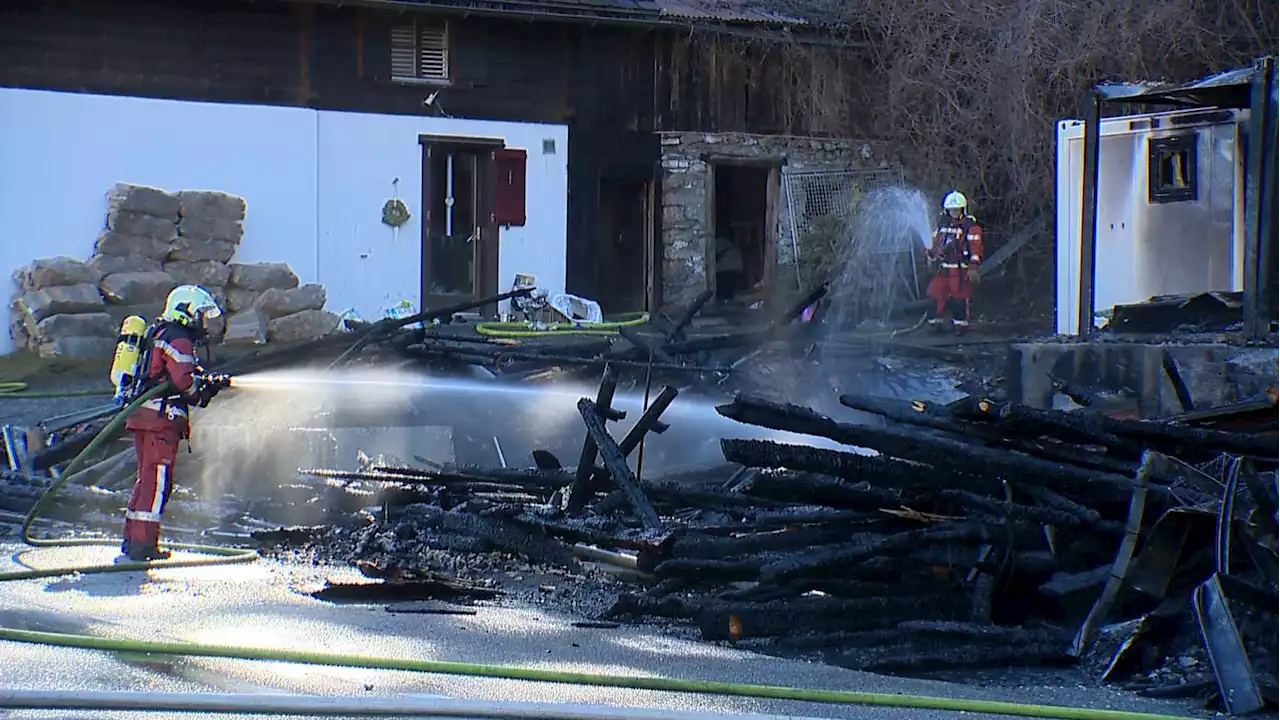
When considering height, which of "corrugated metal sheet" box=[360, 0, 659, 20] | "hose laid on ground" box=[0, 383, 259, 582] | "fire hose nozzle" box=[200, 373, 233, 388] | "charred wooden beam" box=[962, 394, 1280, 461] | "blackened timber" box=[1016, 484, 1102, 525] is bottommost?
"hose laid on ground" box=[0, 383, 259, 582]

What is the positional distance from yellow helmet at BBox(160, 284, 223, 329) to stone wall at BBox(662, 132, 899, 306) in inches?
536

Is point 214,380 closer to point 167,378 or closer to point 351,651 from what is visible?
point 167,378

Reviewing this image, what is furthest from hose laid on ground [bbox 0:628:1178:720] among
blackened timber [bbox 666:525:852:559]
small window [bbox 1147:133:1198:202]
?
small window [bbox 1147:133:1198:202]

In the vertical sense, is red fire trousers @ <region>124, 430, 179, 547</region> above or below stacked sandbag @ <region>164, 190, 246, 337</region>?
below

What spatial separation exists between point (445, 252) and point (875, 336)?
6736mm

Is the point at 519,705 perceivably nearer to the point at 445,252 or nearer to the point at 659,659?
the point at 659,659

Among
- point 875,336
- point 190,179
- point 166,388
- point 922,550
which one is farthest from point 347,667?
point 190,179

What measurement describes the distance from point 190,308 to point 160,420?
0.69 m

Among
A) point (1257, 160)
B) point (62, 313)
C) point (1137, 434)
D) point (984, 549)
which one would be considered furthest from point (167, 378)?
point (62, 313)

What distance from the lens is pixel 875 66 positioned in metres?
23.3

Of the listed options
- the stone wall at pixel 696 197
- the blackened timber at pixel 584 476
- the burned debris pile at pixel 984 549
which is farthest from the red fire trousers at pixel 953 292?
the burned debris pile at pixel 984 549

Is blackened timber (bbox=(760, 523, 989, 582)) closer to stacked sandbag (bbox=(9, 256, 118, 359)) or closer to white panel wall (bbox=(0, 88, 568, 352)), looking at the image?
stacked sandbag (bbox=(9, 256, 118, 359))

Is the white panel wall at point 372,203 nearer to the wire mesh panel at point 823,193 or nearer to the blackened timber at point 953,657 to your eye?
the wire mesh panel at point 823,193

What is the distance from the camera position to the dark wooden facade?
19141mm
